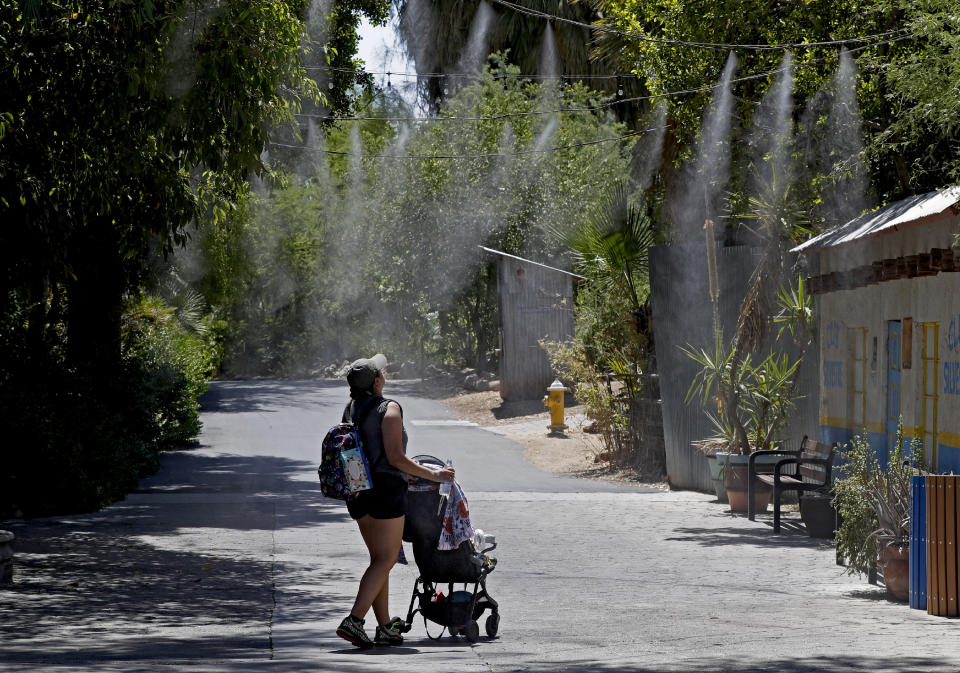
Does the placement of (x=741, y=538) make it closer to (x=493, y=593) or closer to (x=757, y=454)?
(x=757, y=454)

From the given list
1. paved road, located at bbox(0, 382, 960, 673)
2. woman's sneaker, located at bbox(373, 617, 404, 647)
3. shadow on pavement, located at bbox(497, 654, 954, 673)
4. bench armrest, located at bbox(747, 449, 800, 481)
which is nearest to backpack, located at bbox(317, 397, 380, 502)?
woman's sneaker, located at bbox(373, 617, 404, 647)

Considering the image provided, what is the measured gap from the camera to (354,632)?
6.79 meters

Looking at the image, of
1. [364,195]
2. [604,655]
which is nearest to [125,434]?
A: [604,655]

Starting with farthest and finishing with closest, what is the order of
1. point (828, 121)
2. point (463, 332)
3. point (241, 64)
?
point (463, 332) → point (828, 121) → point (241, 64)

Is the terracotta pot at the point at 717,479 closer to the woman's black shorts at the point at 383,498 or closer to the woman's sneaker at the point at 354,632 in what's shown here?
the woman's black shorts at the point at 383,498

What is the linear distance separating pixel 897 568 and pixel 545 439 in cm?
1471

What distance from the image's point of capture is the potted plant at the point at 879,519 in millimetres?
8586

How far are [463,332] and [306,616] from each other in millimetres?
32801

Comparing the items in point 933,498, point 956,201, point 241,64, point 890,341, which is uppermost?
point 241,64

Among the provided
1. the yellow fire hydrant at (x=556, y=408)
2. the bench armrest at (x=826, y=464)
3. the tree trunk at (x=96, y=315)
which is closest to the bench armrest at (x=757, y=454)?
the bench armrest at (x=826, y=464)

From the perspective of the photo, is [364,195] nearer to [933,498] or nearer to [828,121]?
[828,121]

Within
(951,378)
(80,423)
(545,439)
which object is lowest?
(545,439)

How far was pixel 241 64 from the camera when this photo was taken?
9.26 m

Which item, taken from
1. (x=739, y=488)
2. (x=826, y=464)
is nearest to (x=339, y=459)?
(x=826, y=464)
